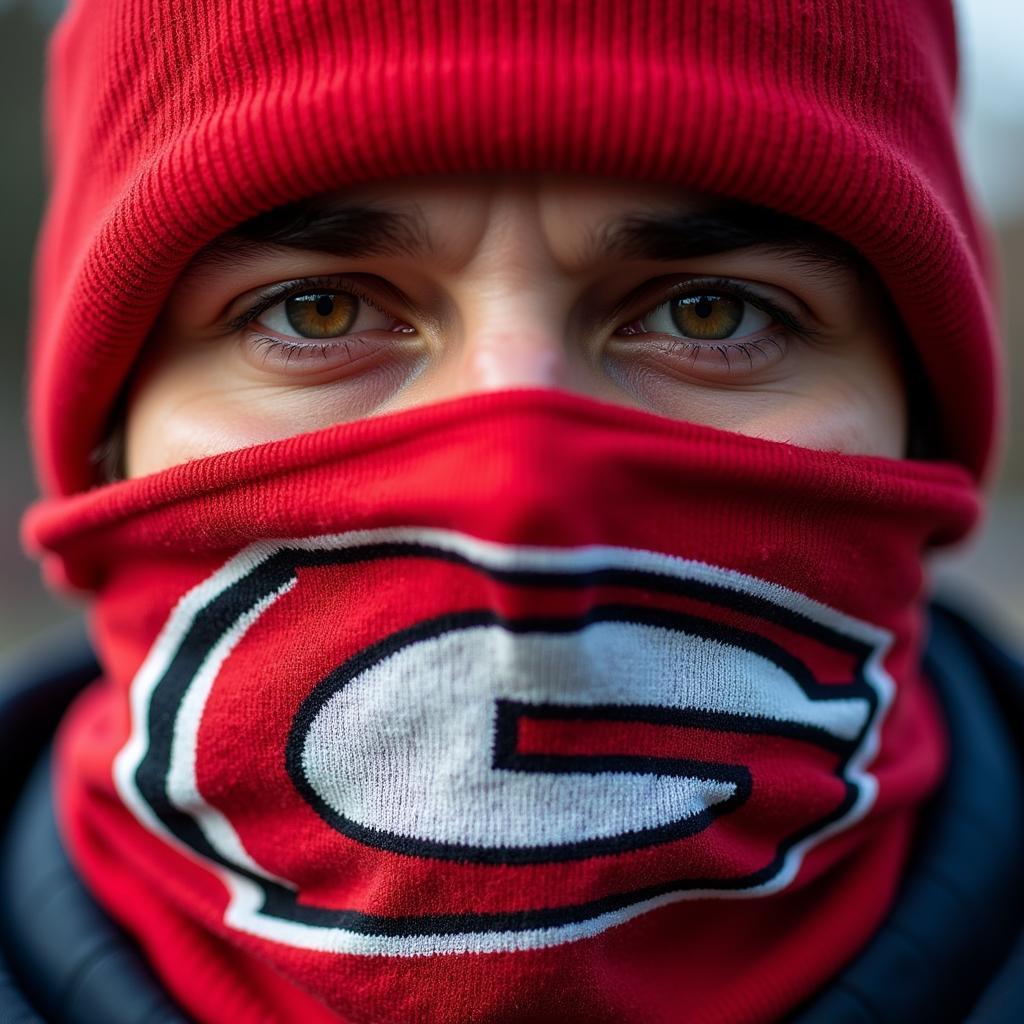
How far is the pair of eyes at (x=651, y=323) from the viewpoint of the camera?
1.17 meters

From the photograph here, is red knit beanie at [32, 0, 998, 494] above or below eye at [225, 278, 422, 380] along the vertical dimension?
above

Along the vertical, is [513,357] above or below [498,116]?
below

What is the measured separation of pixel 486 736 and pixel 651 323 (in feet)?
1.68

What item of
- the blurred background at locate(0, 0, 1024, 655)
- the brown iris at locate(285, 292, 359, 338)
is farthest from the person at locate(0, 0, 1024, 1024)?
the blurred background at locate(0, 0, 1024, 655)

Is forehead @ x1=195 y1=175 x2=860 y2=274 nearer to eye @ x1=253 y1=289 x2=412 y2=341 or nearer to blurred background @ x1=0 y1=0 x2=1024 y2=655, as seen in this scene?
eye @ x1=253 y1=289 x2=412 y2=341

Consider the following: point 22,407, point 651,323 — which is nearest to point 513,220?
point 651,323

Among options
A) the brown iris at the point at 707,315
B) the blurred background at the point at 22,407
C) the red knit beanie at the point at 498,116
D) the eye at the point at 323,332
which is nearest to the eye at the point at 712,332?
the brown iris at the point at 707,315

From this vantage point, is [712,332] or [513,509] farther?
[712,332]

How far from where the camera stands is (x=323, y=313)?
1.19 m

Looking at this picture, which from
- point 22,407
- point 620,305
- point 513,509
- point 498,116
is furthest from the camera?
point 22,407

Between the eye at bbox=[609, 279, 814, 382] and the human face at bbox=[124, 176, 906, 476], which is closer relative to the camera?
the human face at bbox=[124, 176, 906, 476]

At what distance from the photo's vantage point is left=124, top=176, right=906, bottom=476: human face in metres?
1.05

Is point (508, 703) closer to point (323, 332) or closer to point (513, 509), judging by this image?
point (513, 509)

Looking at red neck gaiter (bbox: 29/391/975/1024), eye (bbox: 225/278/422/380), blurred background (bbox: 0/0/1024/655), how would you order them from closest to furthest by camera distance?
red neck gaiter (bbox: 29/391/975/1024) → eye (bbox: 225/278/422/380) → blurred background (bbox: 0/0/1024/655)
